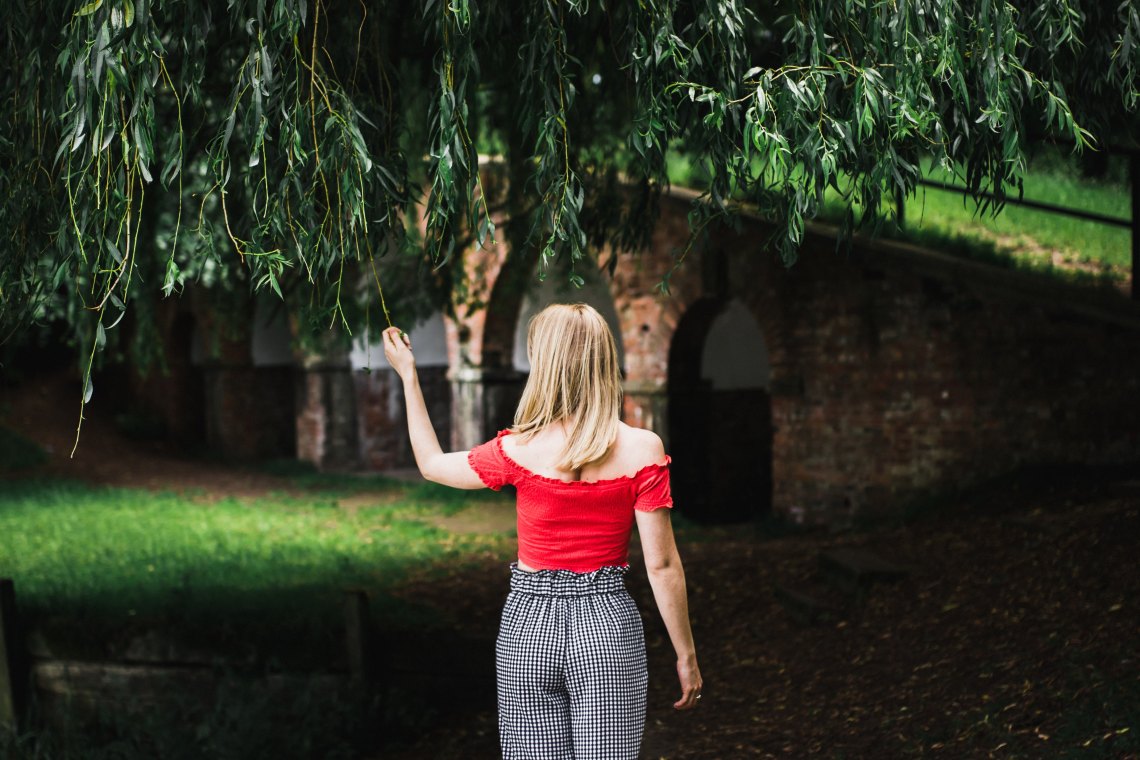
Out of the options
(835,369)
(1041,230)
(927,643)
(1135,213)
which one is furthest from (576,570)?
(1041,230)

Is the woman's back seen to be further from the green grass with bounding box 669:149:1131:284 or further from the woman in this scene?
the green grass with bounding box 669:149:1131:284

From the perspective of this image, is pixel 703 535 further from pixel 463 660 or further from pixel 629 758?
pixel 629 758

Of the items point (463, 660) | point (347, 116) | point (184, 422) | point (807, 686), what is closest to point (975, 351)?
point (807, 686)

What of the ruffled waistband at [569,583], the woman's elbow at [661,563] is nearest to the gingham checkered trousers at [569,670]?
the ruffled waistband at [569,583]

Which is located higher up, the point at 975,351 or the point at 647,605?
the point at 975,351

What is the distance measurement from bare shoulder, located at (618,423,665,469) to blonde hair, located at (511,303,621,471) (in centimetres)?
6

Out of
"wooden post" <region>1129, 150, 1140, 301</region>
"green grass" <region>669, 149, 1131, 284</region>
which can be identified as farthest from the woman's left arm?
"wooden post" <region>1129, 150, 1140, 301</region>

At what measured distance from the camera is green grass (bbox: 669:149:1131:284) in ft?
33.6

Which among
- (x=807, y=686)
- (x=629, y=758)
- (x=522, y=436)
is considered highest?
(x=522, y=436)

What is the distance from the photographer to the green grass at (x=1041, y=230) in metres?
10.2

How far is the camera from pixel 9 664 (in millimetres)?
6719

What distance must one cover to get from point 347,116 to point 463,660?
3836mm

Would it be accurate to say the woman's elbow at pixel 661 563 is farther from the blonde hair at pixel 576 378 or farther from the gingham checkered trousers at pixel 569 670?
the blonde hair at pixel 576 378

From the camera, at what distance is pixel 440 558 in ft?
35.4
